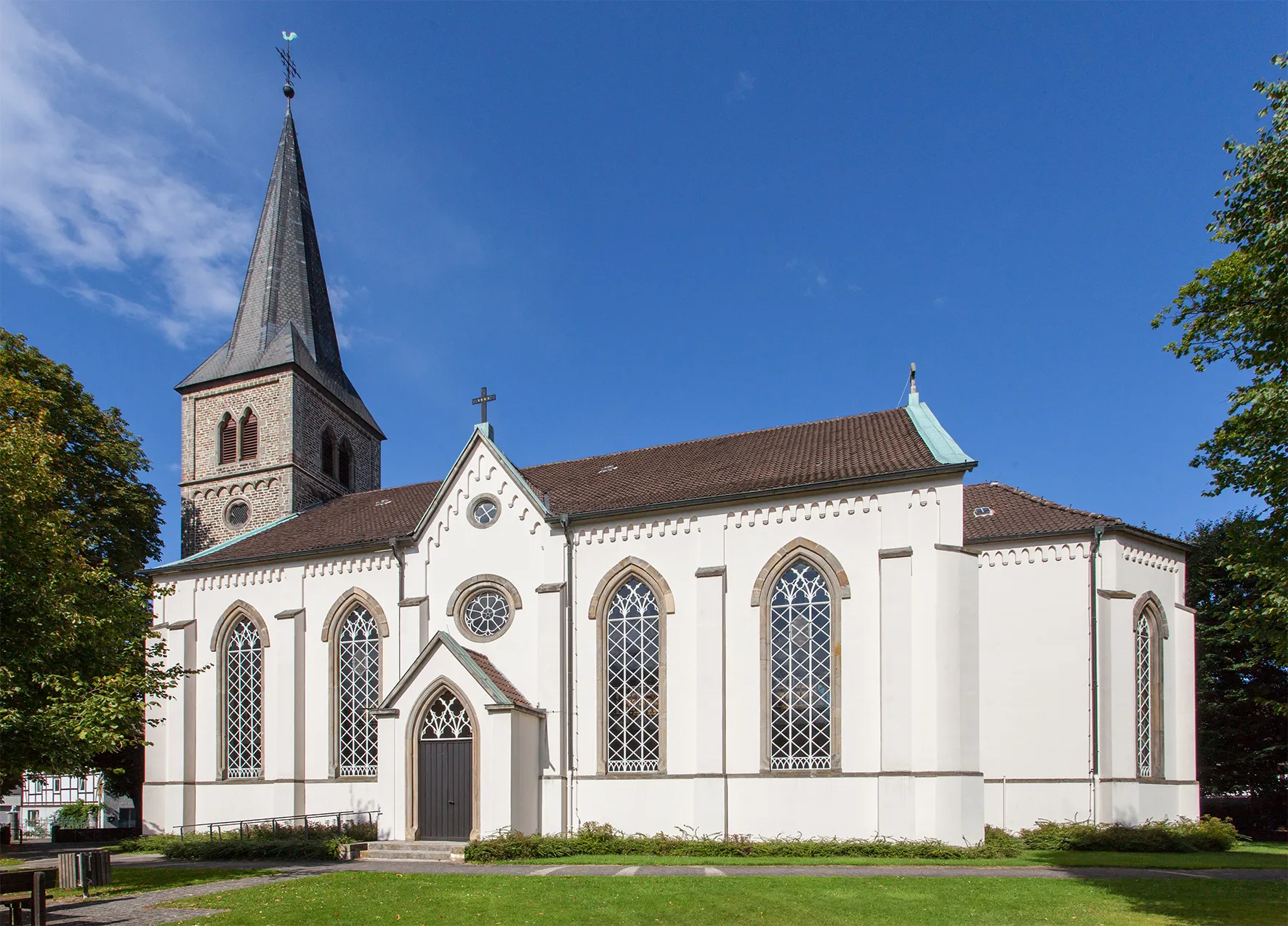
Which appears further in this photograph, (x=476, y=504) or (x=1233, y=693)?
(x=1233, y=693)

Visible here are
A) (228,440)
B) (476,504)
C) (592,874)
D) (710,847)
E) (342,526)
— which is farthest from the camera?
(228,440)

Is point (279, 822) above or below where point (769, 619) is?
below

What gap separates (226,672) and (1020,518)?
2340 centimetres

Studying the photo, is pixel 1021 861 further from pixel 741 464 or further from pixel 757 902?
pixel 741 464

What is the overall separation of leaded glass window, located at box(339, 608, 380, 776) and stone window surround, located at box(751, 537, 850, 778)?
1112 cm

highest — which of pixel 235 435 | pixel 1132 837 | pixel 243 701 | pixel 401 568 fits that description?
pixel 235 435

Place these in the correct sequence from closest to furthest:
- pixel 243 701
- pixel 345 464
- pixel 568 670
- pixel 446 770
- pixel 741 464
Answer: pixel 446 770, pixel 568 670, pixel 741 464, pixel 243 701, pixel 345 464

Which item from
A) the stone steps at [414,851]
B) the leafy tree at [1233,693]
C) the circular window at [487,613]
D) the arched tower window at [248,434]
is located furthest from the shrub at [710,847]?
the arched tower window at [248,434]

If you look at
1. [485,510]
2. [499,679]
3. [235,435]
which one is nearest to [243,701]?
[499,679]

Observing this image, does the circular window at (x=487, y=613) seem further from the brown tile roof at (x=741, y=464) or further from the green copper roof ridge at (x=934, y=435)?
the green copper roof ridge at (x=934, y=435)

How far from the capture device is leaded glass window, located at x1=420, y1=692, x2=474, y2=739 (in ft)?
77.4

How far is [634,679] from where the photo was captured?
78.4ft

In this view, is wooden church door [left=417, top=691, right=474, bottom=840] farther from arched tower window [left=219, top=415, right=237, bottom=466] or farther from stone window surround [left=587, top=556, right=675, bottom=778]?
arched tower window [left=219, top=415, right=237, bottom=466]

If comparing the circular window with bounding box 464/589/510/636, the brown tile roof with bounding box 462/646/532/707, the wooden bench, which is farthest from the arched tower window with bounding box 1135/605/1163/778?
the wooden bench
